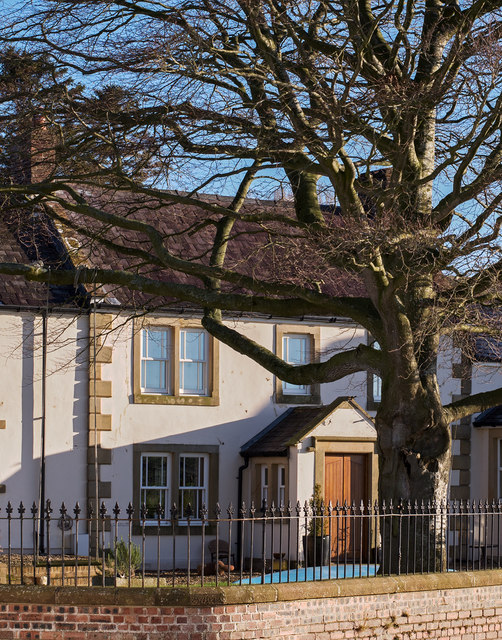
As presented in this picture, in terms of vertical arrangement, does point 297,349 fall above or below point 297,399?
above

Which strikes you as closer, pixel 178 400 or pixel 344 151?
pixel 344 151

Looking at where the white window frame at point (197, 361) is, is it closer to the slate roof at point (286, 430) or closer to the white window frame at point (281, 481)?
the slate roof at point (286, 430)

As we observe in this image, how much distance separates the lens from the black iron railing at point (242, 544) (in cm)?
1200

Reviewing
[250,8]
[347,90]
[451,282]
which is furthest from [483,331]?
[250,8]

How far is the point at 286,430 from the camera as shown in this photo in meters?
25.6

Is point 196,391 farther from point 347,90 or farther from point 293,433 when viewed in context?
point 347,90

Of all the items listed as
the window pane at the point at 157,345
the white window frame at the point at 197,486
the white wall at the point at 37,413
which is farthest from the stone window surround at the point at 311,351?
the white wall at the point at 37,413

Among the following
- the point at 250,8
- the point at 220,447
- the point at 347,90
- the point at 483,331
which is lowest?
the point at 220,447

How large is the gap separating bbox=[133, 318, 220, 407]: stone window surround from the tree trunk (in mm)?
10781

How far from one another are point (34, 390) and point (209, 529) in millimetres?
5132

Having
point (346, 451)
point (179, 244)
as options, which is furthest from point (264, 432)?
point (179, 244)

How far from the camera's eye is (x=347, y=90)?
13.3 metres

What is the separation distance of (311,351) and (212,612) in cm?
1544

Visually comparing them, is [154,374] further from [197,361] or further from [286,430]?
[286,430]
